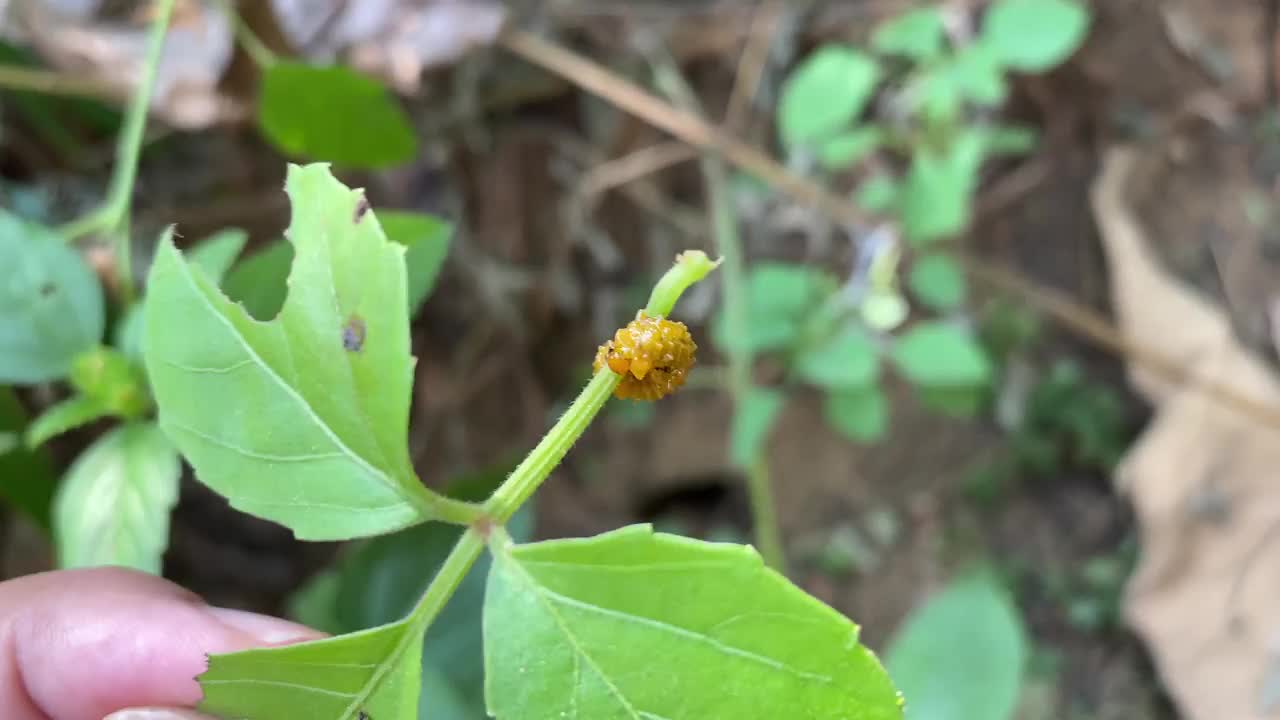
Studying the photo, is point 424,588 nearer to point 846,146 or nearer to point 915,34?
point 846,146

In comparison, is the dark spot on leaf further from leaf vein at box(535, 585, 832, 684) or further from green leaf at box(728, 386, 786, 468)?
green leaf at box(728, 386, 786, 468)

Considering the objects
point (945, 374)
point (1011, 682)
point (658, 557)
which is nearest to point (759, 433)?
point (945, 374)

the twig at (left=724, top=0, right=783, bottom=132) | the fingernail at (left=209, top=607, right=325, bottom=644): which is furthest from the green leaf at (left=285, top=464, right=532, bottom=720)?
the twig at (left=724, top=0, right=783, bottom=132)

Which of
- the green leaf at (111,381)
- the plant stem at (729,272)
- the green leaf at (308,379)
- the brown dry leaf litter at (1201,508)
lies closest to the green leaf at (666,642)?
the green leaf at (308,379)

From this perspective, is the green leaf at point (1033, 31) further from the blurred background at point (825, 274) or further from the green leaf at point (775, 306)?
the green leaf at point (775, 306)

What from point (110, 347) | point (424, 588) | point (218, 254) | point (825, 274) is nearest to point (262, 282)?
point (218, 254)

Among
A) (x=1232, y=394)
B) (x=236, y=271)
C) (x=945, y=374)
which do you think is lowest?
(x=236, y=271)

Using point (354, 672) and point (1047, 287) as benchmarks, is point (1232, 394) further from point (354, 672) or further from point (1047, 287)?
point (354, 672)
